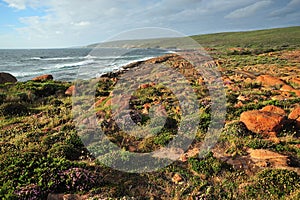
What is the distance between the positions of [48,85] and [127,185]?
596 inches

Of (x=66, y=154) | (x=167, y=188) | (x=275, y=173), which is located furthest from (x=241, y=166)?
(x=66, y=154)

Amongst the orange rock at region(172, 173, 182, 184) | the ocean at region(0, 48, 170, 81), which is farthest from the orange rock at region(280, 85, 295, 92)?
the ocean at region(0, 48, 170, 81)

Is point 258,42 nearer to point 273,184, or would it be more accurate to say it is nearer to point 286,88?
point 286,88

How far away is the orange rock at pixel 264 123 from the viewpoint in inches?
325

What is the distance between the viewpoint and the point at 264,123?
8.38 meters

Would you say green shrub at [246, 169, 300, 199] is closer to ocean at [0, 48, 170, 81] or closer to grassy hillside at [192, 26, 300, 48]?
ocean at [0, 48, 170, 81]

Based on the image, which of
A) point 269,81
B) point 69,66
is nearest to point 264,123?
point 269,81

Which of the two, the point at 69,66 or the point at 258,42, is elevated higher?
the point at 258,42

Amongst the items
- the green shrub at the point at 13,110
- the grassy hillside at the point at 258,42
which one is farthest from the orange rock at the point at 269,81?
the grassy hillside at the point at 258,42

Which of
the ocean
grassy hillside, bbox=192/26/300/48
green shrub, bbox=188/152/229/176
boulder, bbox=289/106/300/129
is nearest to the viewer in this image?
green shrub, bbox=188/152/229/176

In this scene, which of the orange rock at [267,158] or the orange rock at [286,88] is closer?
the orange rock at [267,158]

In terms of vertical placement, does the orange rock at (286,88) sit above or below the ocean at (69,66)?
below

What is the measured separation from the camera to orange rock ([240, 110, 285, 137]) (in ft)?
27.1

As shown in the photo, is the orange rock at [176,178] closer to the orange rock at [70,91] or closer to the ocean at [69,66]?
the orange rock at [70,91]
